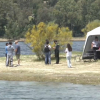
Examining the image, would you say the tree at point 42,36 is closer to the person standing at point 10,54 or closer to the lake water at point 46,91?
the person standing at point 10,54

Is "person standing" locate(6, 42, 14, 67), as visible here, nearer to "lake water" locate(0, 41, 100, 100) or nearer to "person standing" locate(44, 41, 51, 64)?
"person standing" locate(44, 41, 51, 64)

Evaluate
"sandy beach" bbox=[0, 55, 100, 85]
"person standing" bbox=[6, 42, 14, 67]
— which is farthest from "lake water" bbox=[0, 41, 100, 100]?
"person standing" bbox=[6, 42, 14, 67]

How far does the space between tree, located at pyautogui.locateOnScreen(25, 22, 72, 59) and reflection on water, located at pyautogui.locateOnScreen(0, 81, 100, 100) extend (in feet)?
38.1

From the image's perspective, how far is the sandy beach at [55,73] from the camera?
23934 millimetres

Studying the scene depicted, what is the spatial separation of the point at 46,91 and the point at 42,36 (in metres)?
14.5

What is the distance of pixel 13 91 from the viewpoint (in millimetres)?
20875

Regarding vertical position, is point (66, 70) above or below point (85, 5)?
below

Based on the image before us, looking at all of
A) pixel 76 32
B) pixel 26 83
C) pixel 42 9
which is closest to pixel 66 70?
pixel 26 83

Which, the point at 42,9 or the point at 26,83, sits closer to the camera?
the point at 26,83

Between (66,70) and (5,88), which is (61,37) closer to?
(66,70)

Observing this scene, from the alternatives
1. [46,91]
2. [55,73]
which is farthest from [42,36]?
[46,91]

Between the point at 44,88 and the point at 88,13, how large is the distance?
113094 mm

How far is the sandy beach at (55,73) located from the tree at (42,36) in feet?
15.0

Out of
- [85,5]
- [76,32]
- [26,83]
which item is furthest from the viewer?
[85,5]
